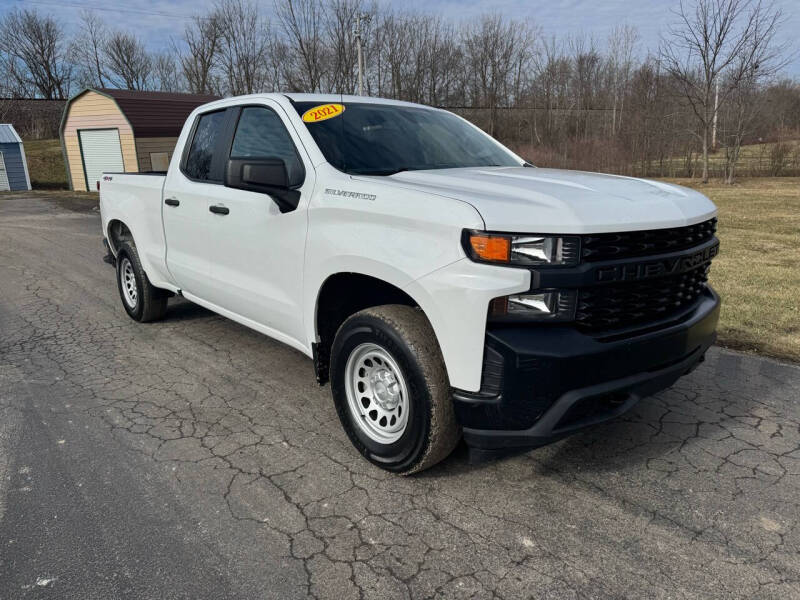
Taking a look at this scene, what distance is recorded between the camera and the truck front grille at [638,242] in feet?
8.41

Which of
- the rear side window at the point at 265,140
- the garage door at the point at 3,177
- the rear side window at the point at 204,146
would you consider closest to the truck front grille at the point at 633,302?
the rear side window at the point at 265,140

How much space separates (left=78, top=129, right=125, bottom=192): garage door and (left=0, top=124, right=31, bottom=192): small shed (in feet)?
11.4

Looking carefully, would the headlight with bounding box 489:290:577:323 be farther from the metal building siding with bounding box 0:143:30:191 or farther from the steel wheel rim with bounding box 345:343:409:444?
the metal building siding with bounding box 0:143:30:191

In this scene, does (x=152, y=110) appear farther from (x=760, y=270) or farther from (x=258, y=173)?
(x=258, y=173)

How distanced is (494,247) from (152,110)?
86.0 ft

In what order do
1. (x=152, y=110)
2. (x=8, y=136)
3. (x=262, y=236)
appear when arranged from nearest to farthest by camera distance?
1. (x=262, y=236)
2. (x=152, y=110)
3. (x=8, y=136)

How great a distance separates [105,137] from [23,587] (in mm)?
26953

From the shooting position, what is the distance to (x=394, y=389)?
3.14 meters

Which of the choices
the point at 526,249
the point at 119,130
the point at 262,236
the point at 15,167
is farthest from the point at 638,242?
the point at 15,167

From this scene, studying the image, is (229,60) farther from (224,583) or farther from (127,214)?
(224,583)

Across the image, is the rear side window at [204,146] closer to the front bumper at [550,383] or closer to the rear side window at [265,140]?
the rear side window at [265,140]

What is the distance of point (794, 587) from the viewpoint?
236cm

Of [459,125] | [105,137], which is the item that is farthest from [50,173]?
[459,125]

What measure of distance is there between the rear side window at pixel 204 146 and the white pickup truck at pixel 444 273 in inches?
7.8
